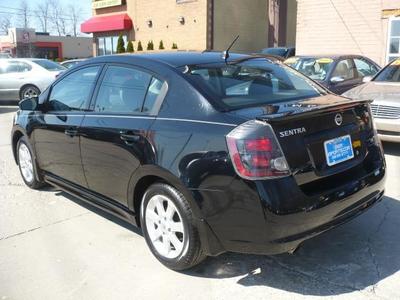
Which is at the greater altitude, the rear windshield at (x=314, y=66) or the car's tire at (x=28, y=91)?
the rear windshield at (x=314, y=66)

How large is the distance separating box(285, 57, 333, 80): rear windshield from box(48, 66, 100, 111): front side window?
6.00 m

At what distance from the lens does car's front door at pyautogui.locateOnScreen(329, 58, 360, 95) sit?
911 cm

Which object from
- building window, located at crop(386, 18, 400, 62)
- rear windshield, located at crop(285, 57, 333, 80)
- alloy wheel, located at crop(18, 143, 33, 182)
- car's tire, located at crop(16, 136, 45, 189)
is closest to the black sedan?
car's tire, located at crop(16, 136, 45, 189)

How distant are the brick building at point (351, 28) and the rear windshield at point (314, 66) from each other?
5.93 meters

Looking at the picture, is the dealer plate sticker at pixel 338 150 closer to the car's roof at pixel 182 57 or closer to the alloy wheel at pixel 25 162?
the car's roof at pixel 182 57

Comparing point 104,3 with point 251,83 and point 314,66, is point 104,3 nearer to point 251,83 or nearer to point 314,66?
point 314,66

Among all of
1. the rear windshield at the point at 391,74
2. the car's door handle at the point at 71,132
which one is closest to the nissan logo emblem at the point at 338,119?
the car's door handle at the point at 71,132

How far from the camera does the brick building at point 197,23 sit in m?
25.6

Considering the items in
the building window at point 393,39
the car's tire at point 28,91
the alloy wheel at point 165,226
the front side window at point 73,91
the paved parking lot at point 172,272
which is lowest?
the paved parking lot at point 172,272

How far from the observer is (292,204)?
9.86 feet

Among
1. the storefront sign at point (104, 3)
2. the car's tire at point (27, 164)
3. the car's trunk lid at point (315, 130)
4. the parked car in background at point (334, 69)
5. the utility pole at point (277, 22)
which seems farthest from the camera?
the storefront sign at point (104, 3)

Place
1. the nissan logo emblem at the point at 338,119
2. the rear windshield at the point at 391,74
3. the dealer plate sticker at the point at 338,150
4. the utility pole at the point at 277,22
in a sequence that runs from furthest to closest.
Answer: the utility pole at the point at 277,22
the rear windshield at the point at 391,74
the nissan logo emblem at the point at 338,119
the dealer plate sticker at the point at 338,150

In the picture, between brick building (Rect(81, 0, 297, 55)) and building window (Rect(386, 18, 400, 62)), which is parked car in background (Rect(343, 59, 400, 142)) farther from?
brick building (Rect(81, 0, 297, 55))

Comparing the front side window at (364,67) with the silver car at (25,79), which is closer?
the front side window at (364,67)
